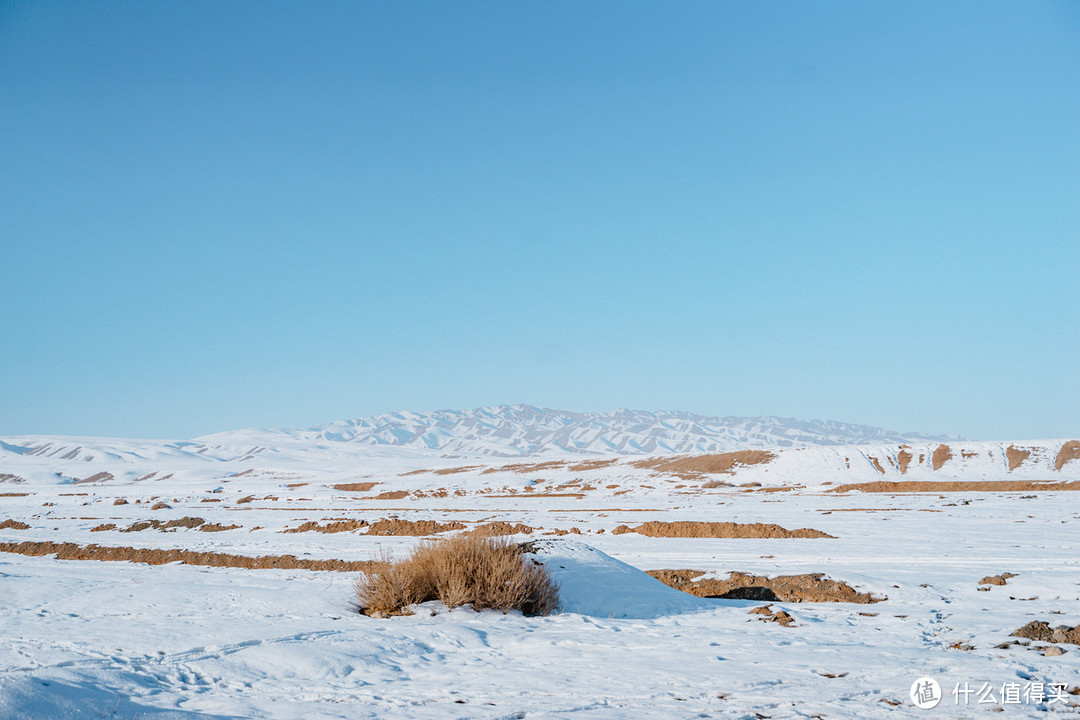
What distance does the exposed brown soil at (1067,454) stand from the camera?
174 ft

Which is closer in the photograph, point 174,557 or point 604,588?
point 604,588

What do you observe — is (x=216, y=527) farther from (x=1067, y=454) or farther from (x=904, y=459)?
(x=1067, y=454)

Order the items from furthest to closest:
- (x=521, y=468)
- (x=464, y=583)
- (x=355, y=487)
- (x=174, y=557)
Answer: (x=521, y=468) → (x=355, y=487) → (x=174, y=557) → (x=464, y=583)

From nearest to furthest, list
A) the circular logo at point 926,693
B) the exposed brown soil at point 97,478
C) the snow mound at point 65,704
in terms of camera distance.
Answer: the snow mound at point 65,704 < the circular logo at point 926,693 < the exposed brown soil at point 97,478

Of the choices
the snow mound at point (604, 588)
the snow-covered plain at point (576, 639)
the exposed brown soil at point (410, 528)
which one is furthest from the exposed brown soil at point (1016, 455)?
the snow mound at point (604, 588)

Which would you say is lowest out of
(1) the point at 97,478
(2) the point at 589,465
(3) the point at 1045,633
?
(1) the point at 97,478

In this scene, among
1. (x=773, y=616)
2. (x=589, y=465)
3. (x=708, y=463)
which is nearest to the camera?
(x=773, y=616)

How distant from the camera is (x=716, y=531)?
22.9m

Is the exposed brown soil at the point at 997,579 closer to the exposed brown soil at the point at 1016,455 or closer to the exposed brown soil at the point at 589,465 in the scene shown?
the exposed brown soil at the point at 1016,455

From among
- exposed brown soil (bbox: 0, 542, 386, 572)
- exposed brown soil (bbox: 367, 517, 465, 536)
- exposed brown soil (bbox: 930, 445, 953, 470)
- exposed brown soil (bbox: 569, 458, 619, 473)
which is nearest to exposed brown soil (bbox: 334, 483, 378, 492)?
exposed brown soil (bbox: 569, 458, 619, 473)

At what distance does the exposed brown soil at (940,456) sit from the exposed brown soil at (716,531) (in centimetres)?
4170

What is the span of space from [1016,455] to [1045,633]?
59.4 metres

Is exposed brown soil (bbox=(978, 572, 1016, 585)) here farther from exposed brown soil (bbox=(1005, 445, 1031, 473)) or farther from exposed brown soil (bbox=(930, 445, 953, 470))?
exposed brown soil (bbox=(930, 445, 953, 470))

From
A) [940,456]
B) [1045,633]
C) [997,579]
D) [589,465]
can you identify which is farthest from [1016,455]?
[1045,633]
